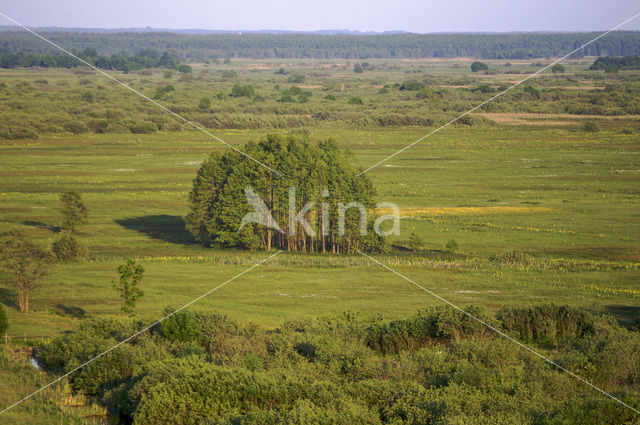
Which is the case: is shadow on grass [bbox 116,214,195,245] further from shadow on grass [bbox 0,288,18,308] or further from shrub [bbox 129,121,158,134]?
shrub [bbox 129,121,158,134]

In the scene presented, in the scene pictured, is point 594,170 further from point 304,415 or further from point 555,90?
point 555,90

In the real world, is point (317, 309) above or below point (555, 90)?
below

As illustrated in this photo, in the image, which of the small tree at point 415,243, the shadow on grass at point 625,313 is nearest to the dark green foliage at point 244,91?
the small tree at point 415,243

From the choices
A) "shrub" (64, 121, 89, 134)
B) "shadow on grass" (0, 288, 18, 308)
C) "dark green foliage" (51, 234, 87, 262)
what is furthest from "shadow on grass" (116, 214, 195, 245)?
"shrub" (64, 121, 89, 134)

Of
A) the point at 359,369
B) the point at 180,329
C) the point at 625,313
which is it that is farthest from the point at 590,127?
the point at 359,369

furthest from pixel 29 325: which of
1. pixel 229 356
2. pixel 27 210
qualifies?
pixel 27 210

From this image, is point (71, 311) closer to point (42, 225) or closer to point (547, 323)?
point (547, 323)

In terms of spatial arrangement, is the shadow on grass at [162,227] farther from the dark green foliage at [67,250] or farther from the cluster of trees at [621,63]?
the cluster of trees at [621,63]
